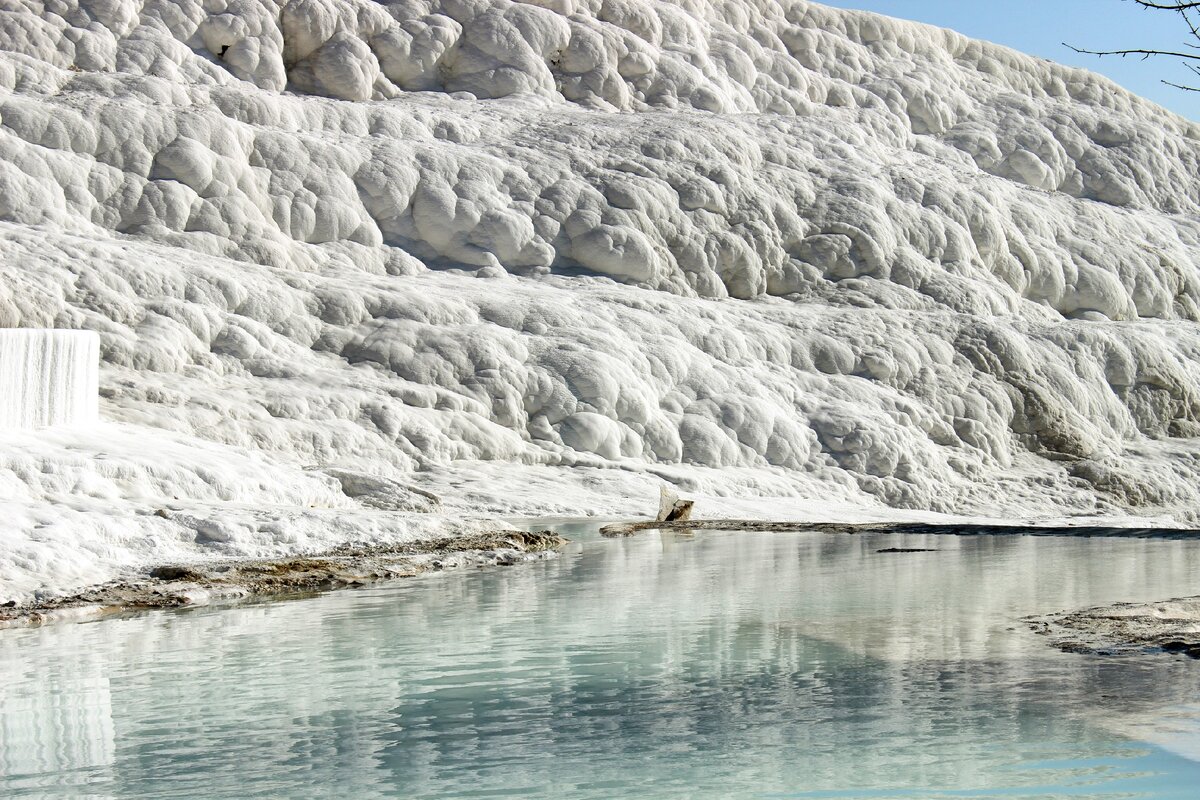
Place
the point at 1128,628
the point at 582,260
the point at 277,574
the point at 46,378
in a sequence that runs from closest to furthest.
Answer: the point at 1128,628
the point at 277,574
the point at 46,378
the point at 582,260

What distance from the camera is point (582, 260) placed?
36.9 m

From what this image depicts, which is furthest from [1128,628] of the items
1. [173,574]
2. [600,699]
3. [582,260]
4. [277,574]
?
[582,260]

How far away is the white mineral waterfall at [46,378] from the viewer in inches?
662

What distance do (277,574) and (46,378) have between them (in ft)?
20.1

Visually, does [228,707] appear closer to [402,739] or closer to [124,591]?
[402,739]

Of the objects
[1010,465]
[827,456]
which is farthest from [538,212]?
[1010,465]

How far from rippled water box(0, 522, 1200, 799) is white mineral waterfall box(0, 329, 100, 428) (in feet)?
21.1

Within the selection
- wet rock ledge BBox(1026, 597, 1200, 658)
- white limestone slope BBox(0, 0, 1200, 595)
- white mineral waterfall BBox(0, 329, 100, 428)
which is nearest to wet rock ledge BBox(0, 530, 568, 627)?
white limestone slope BBox(0, 0, 1200, 595)

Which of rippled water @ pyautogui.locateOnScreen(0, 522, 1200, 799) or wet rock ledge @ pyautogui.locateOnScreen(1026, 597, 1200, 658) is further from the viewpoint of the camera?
wet rock ledge @ pyautogui.locateOnScreen(1026, 597, 1200, 658)

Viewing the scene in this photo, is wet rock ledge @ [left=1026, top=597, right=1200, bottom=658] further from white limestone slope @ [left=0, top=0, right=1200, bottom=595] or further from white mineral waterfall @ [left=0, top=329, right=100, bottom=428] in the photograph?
white mineral waterfall @ [left=0, top=329, right=100, bottom=428]

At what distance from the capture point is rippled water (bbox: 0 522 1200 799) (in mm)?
6188

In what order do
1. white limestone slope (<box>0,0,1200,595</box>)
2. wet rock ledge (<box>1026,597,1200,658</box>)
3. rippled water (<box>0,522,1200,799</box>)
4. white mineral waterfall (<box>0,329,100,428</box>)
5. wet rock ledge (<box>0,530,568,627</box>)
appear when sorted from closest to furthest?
rippled water (<box>0,522,1200,799</box>) → wet rock ledge (<box>1026,597,1200,658</box>) → wet rock ledge (<box>0,530,568,627</box>) → white mineral waterfall (<box>0,329,100,428</box>) → white limestone slope (<box>0,0,1200,595</box>)

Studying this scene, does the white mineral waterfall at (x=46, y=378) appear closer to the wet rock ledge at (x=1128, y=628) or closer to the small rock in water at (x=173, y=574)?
the small rock in water at (x=173, y=574)

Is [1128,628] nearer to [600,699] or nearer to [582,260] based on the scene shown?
[600,699]
